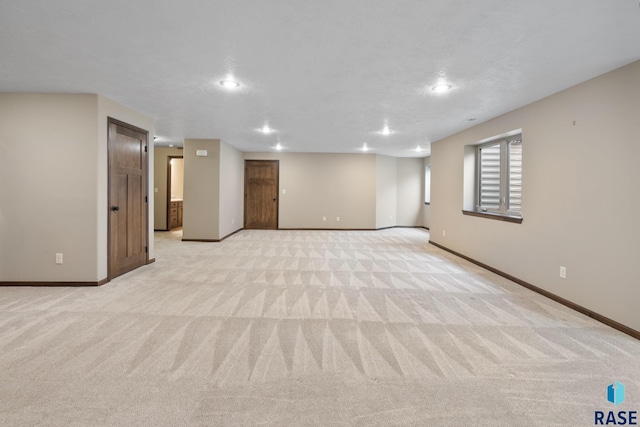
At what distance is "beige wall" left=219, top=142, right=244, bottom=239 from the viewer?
7770 millimetres

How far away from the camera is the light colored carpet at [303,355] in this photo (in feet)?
5.81

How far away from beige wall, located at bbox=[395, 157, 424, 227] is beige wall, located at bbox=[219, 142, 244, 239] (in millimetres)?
5185

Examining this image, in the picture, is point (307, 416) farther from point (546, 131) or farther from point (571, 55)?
point (546, 131)

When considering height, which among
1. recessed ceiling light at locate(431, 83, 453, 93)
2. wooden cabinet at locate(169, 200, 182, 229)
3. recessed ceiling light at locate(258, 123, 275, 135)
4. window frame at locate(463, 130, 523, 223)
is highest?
recessed ceiling light at locate(258, 123, 275, 135)

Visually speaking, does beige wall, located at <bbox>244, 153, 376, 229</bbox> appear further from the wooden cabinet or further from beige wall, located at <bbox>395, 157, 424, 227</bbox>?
the wooden cabinet

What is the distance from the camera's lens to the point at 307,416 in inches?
67.6

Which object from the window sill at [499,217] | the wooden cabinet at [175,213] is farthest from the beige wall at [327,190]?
the window sill at [499,217]

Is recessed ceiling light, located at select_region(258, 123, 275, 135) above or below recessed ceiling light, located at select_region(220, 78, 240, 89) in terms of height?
above

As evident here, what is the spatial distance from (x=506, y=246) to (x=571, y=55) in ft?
9.03

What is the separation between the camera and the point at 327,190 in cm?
994

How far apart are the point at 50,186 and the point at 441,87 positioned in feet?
16.4

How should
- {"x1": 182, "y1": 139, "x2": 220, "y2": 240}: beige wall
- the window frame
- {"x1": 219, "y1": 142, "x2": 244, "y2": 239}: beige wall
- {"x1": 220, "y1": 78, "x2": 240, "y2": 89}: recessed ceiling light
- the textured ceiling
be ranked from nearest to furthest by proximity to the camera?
the textured ceiling
{"x1": 220, "y1": 78, "x2": 240, "y2": 89}: recessed ceiling light
the window frame
{"x1": 182, "y1": 139, "x2": 220, "y2": 240}: beige wall
{"x1": 219, "y1": 142, "x2": 244, "y2": 239}: beige wall

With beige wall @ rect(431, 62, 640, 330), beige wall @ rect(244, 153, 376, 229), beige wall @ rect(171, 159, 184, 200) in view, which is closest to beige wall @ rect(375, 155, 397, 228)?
beige wall @ rect(244, 153, 376, 229)

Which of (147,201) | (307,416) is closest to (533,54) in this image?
(307,416)
